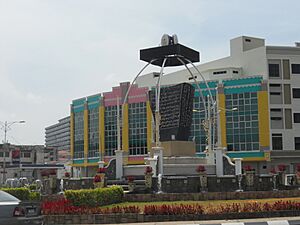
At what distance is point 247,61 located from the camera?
7662 cm

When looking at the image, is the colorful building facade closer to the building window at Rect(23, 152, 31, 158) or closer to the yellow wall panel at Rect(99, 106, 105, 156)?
the yellow wall panel at Rect(99, 106, 105, 156)

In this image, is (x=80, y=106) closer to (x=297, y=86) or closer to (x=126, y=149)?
(x=126, y=149)

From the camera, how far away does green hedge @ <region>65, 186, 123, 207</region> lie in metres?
20.5

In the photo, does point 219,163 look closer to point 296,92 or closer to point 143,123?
point 296,92

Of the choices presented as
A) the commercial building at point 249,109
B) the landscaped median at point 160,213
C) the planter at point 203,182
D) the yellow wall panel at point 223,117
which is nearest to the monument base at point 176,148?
the planter at point 203,182

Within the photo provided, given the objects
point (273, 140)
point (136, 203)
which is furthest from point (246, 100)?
point (136, 203)

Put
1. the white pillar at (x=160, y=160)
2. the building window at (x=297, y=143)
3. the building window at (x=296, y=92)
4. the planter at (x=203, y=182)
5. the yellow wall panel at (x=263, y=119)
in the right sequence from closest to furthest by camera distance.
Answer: the planter at (x=203, y=182) < the white pillar at (x=160, y=160) < the yellow wall panel at (x=263, y=119) < the building window at (x=297, y=143) < the building window at (x=296, y=92)

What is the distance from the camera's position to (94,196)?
70.5 ft

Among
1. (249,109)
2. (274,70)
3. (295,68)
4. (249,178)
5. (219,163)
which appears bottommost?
(249,178)

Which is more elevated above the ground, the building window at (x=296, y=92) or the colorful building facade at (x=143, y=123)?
the building window at (x=296, y=92)

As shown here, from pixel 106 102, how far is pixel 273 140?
1108 inches

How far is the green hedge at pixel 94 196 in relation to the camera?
20.5 meters

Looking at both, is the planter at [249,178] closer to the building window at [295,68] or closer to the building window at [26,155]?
the building window at [295,68]

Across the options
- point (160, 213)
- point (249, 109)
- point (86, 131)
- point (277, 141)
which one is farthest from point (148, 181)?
point (86, 131)
